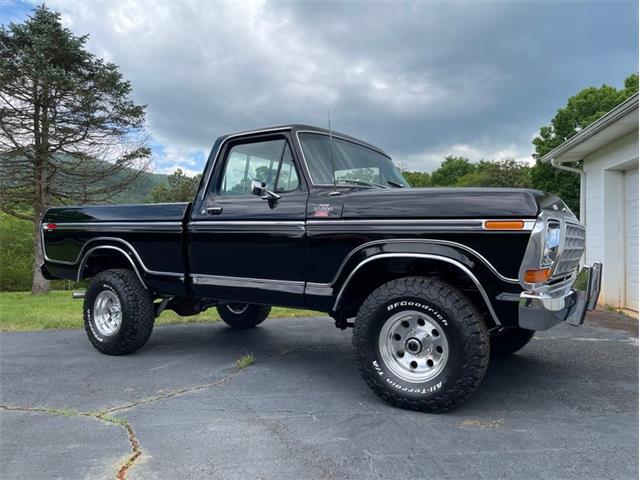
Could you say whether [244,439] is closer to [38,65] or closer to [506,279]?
[506,279]

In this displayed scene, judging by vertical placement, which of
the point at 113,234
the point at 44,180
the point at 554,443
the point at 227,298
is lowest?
the point at 554,443

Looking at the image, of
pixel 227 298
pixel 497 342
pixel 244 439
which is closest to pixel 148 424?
pixel 244 439

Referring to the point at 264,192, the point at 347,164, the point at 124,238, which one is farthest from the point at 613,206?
the point at 124,238

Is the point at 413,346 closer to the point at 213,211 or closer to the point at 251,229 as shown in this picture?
the point at 251,229

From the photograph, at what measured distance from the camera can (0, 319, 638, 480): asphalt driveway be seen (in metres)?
2.61

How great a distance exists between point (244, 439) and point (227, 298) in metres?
1.74

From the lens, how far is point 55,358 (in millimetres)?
5012

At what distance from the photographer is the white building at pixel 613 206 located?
26.4 ft

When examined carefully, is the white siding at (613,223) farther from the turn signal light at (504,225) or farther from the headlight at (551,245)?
the turn signal light at (504,225)

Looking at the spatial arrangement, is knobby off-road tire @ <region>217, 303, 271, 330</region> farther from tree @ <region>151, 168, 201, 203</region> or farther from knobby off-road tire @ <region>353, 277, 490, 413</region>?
tree @ <region>151, 168, 201, 203</region>

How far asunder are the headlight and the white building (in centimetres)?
543

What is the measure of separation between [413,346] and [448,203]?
1.05 meters

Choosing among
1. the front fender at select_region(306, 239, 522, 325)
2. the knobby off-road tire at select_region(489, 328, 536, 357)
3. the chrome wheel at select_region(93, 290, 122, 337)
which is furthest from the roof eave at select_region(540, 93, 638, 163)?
the chrome wheel at select_region(93, 290, 122, 337)

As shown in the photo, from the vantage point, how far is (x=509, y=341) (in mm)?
4734
